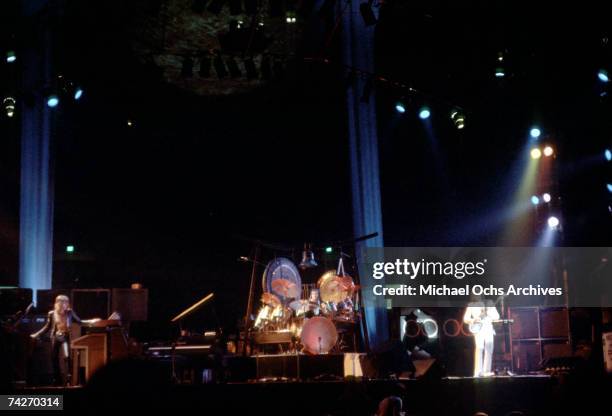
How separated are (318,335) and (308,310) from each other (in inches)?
25.3

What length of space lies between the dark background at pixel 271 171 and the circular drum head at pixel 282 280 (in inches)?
64.7

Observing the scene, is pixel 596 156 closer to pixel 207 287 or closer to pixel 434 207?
pixel 434 207

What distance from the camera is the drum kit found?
403 inches

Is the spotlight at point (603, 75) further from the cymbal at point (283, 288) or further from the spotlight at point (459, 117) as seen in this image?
the cymbal at point (283, 288)

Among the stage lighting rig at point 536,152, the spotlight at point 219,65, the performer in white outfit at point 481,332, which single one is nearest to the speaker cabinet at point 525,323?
the performer in white outfit at point 481,332

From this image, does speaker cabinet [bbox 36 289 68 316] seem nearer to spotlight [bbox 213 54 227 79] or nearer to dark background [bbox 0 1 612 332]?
dark background [bbox 0 1 612 332]

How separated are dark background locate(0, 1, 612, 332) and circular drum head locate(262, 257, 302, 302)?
5.39 feet

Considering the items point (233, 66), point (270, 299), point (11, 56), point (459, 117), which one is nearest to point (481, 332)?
point (270, 299)

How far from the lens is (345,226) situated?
45.2ft

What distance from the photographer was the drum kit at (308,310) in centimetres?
1023

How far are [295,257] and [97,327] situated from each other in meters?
5.02

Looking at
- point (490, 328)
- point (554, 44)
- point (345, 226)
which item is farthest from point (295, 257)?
point (554, 44)

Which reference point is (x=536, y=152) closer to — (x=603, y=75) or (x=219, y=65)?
(x=603, y=75)

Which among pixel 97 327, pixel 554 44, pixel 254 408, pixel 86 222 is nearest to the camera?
pixel 254 408
